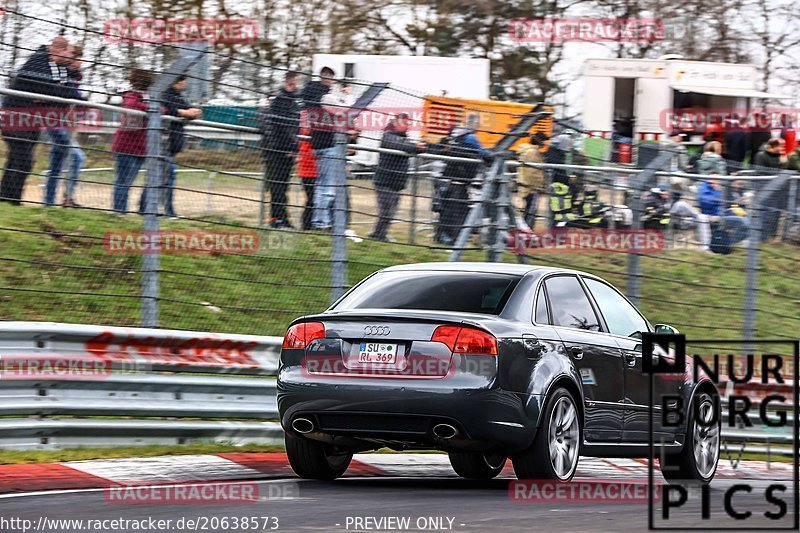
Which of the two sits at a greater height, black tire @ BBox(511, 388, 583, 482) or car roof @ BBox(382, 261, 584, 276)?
car roof @ BBox(382, 261, 584, 276)

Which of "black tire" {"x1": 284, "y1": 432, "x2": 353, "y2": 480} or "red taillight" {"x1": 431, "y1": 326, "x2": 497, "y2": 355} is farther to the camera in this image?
"black tire" {"x1": 284, "y1": 432, "x2": 353, "y2": 480}


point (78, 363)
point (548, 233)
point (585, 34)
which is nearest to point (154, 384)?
point (78, 363)

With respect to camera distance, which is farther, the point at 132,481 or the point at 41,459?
the point at 41,459

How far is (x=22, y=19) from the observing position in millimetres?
10258

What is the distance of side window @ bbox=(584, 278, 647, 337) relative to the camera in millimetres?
9836

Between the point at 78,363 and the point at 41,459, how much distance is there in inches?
30.3

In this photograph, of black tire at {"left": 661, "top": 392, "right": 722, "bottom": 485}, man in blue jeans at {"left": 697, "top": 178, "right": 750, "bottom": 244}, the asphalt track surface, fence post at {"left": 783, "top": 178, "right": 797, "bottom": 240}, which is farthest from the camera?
fence post at {"left": 783, "top": 178, "right": 797, "bottom": 240}

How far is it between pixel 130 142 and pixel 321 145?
166 centimetres

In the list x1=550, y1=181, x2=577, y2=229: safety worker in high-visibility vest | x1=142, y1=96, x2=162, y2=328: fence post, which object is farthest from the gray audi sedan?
x1=550, y1=181, x2=577, y2=229: safety worker in high-visibility vest

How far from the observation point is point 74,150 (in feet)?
35.6

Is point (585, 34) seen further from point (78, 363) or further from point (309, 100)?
point (78, 363)

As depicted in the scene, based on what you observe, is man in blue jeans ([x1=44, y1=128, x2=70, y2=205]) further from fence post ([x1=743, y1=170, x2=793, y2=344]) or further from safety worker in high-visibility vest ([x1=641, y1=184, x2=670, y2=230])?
fence post ([x1=743, y1=170, x2=793, y2=344])

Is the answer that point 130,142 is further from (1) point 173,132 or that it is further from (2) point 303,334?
(2) point 303,334

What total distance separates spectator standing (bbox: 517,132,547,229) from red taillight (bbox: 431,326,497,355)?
5379 millimetres
